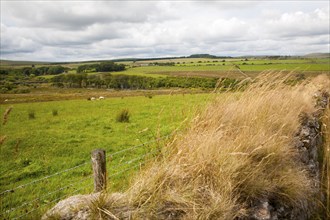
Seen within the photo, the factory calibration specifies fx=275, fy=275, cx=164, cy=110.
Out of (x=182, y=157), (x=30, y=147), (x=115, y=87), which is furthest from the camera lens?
(x=115, y=87)

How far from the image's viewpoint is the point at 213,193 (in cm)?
262

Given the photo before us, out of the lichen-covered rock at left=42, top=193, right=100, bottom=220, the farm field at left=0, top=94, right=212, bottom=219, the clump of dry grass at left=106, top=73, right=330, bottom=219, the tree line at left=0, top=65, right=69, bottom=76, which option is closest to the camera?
the lichen-covered rock at left=42, top=193, right=100, bottom=220

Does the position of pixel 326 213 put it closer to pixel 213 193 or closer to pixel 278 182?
pixel 278 182

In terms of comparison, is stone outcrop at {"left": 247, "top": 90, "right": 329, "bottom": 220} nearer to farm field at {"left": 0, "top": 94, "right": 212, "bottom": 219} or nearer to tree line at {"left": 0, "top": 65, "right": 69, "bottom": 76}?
farm field at {"left": 0, "top": 94, "right": 212, "bottom": 219}

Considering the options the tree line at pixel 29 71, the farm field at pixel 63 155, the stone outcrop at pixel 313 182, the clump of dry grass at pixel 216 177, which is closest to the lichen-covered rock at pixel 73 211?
the clump of dry grass at pixel 216 177

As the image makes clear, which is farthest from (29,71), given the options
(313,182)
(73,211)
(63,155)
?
(313,182)

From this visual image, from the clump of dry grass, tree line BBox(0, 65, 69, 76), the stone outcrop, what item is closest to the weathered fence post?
the clump of dry grass

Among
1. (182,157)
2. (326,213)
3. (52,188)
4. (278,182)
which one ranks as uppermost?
(182,157)

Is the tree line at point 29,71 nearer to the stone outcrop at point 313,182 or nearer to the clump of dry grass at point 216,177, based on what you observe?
the clump of dry grass at point 216,177

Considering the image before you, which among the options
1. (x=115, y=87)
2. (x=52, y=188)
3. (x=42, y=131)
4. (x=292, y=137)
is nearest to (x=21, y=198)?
(x=52, y=188)

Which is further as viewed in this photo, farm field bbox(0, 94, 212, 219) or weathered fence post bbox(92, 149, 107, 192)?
farm field bbox(0, 94, 212, 219)

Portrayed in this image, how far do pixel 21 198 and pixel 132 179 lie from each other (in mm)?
4339

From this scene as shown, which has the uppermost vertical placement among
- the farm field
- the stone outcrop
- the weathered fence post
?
the weathered fence post

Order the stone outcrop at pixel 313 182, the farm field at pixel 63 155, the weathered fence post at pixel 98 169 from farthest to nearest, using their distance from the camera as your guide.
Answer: the farm field at pixel 63 155 < the weathered fence post at pixel 98 169 < the stone outcrop at pixel 313 182
